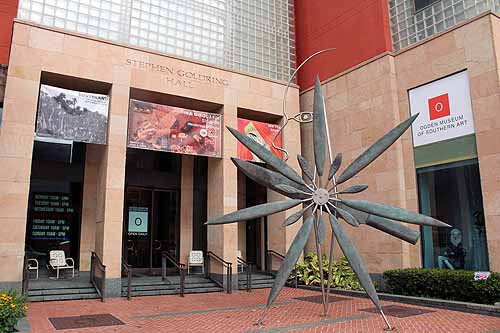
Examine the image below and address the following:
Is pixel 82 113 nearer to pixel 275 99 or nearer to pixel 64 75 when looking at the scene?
pixel 64 75

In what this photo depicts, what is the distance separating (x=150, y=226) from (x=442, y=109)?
11.1 m

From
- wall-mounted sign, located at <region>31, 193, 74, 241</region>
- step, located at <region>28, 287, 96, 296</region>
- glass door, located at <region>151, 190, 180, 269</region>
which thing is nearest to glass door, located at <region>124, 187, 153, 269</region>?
glass door, located at <region>151, 190, 180, 269</region>

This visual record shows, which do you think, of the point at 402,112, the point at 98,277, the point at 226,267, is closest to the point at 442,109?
the point at 402,112

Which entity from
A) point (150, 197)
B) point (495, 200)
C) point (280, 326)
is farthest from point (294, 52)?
point (280, 326)

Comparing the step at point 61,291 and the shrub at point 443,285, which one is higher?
the shrub at point 443,285

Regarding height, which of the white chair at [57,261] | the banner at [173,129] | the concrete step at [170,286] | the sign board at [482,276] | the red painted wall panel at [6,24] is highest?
the red painted wall panel at [6,24]

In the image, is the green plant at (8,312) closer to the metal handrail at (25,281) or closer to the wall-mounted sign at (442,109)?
the metal handrail at (25,281)

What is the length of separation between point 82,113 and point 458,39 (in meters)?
11.2

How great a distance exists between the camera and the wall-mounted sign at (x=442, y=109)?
12.0 meters

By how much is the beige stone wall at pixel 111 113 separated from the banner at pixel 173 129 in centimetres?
34

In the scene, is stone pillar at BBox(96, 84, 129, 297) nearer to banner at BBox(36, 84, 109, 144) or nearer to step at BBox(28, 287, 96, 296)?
banner at BBox(36, 84, 109, 144)

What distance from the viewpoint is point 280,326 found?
26.4ft

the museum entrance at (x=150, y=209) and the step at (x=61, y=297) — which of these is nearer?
the step at (x=61, y=297)

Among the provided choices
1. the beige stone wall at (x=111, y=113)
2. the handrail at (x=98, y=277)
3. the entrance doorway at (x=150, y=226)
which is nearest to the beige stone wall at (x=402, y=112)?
the beige stone wall at (x=111, y=113)
